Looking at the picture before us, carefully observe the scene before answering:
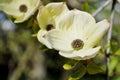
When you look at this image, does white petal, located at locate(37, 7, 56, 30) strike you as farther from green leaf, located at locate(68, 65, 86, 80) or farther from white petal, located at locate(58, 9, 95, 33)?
green leaf, located at locate(68, 65, 86, 80)

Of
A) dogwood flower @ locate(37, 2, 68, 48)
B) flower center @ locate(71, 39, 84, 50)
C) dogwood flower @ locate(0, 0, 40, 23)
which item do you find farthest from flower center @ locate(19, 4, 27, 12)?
flower center @ locate(71, 39, 84, 50)

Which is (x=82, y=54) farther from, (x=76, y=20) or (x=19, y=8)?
(x=19, y=8)

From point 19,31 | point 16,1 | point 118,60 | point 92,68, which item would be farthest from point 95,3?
point 19,31

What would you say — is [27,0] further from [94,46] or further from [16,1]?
[94,46]

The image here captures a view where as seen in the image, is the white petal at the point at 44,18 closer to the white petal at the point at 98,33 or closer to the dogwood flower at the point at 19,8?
the dogwood flower at the point at 19,8

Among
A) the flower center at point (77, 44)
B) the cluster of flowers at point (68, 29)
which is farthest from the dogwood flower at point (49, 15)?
the flower center at point (77, 44)

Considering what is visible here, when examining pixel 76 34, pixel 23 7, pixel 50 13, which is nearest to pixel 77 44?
pixel 76 34

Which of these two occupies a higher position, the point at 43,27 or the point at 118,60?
the point at 43,27

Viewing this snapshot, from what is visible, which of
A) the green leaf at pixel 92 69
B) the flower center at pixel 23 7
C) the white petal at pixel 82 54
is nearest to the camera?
the white petal at pixel 82 54
